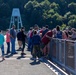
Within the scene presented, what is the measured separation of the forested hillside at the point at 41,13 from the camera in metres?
103

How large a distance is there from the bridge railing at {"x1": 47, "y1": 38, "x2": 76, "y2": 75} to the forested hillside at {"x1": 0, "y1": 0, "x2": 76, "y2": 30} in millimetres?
79527

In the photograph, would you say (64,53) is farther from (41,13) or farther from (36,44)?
(41,13)

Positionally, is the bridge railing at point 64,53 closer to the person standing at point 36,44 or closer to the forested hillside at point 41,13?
the person standing at point 36,44

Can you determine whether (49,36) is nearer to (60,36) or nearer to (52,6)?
(60,36)

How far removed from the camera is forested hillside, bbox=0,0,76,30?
103 m

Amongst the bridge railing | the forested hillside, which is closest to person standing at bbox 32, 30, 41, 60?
the bridge railing

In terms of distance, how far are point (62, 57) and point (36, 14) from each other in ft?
292

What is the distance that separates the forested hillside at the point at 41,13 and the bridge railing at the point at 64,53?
79.5 meters

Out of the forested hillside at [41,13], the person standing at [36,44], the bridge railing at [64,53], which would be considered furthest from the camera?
the forested hillside at [41,13]

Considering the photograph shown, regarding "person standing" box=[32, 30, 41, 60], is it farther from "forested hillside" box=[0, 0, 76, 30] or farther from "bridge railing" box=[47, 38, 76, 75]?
"forested hillside" box=[0, 0, 76, 30]

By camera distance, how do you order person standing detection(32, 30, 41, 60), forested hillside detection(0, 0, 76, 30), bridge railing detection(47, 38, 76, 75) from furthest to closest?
forested hillside detection(0, 0, 76, 30)
person standing detection(32, 30, 41, 60)
bridge railing detection(47, 38, 76, 75)

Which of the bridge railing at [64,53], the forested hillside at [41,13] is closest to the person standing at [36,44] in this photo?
the bridge railing at [64,53]

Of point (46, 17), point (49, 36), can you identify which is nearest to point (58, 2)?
point (46, 17)

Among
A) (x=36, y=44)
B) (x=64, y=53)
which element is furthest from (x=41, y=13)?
(x=64, y=53)
